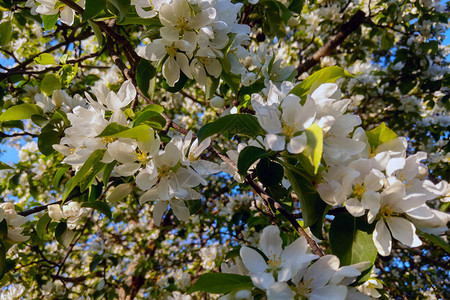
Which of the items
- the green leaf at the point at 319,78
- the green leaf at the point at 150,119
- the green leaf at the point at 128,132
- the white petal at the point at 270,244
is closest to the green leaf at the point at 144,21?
the green leaf at the point at 150,119

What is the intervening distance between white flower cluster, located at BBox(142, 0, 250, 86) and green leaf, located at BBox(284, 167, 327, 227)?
514 mm

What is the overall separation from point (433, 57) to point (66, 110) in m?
3.67

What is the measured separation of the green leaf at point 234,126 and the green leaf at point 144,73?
559 millimetres

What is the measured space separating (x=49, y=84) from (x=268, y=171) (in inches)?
46.4

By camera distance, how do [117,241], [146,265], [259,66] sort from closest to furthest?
[259,66] → [146,265] → [117,241]

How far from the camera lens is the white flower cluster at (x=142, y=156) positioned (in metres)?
0.93

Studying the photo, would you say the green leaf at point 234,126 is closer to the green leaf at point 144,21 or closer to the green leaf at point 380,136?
the green leaf at point 380,136

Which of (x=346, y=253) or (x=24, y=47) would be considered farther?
(x=24, y=47)

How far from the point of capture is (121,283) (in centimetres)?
311

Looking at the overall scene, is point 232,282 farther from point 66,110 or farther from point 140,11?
point 66,110

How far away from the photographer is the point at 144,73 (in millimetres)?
1303

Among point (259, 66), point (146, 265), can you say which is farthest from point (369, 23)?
point (146, 265)

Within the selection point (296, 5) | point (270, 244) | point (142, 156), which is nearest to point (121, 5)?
point (142, 156)

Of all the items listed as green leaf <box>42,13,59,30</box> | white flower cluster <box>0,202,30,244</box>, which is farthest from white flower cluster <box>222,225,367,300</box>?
green leaf <box>42,13,59,30</box>
